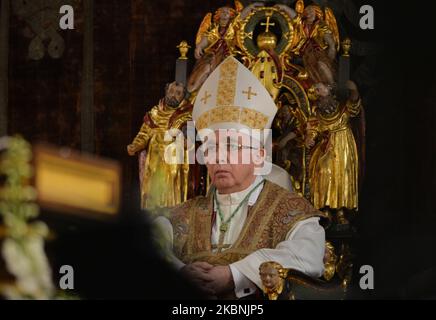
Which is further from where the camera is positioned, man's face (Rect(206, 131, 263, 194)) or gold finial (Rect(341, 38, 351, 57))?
gold finial (Rect(341, 38, 351, 57))

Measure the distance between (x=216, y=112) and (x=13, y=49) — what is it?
1.77m

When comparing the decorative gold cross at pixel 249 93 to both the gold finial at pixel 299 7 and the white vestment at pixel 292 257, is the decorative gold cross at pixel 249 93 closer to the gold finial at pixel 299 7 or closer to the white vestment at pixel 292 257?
the gold finial at pixel 299 7

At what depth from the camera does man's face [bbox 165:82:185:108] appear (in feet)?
37.5

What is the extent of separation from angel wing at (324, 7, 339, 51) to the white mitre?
0.67 m

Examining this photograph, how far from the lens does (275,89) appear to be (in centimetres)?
1135

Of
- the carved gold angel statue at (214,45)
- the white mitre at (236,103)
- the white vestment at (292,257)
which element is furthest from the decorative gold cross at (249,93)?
the white vestment at (292,257)

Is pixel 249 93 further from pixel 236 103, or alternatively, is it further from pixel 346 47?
pixel 346 47

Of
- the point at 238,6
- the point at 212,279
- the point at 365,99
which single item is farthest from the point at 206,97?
the point at 212,279

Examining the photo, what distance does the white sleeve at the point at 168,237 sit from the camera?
36.3 ft

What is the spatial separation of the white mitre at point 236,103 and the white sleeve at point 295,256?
84 centimetres

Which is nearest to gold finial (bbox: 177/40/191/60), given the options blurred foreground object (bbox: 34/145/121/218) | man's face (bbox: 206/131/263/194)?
man's face (bbox: 206/131/263/194)

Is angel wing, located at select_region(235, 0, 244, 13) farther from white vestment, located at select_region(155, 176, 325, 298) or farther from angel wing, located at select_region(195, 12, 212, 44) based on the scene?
white vestment, located at select_region(155, 176, 325, 298)
